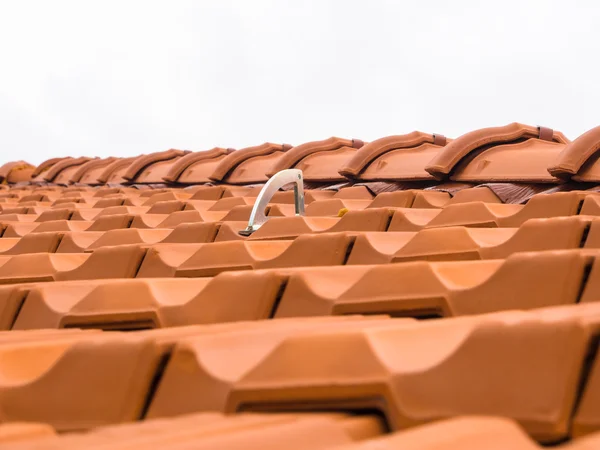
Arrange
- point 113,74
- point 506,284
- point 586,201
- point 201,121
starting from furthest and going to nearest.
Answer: point 201,121 < point 113,74 < point 586,201 < point 506,284

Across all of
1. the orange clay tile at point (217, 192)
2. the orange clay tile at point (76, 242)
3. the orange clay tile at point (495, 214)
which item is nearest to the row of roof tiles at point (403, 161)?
the orange clay tile at point (217, 192)

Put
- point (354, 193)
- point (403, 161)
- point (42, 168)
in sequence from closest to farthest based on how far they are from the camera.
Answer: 1. point (354, 193)
2. point (403, 161)
3. point (42, 168)

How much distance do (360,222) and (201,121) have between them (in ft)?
93.5

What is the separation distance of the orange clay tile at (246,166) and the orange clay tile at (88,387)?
4080mm

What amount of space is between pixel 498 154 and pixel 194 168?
275 centimetres

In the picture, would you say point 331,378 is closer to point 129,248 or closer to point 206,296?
point 206,296

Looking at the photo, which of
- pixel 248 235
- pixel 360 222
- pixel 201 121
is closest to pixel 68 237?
pixel 248 235

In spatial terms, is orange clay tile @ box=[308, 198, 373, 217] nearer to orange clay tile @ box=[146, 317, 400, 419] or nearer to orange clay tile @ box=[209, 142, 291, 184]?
orange clay tile @ box=[209, 142, 291, 184]

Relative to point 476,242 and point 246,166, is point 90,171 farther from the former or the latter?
point 476,242

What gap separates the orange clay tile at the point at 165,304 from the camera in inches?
71.8

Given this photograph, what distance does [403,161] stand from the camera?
181 inches

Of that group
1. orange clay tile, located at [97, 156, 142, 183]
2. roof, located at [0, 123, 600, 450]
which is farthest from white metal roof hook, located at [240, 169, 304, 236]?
orange clay tile, located at [97, 156, 142, 183]

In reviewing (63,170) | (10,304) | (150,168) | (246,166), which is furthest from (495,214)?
(63,170)

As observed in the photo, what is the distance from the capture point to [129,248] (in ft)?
8.95
